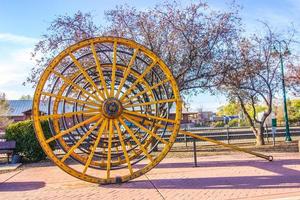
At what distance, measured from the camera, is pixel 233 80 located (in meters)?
17.0

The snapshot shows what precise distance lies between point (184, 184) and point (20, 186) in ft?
13.5

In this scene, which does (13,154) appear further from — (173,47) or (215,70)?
(215,70)

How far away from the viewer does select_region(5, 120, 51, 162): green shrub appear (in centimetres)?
1462

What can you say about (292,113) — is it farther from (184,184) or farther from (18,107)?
(18,107)

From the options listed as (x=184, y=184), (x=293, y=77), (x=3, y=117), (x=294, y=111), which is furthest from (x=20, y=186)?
(x=294, y=111)

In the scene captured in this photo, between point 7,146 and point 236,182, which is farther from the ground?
point 7,146

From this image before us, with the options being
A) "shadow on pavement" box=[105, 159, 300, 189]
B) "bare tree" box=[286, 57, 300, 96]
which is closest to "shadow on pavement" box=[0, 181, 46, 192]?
"shadow on pavement" box=[105, 159, 300, 189]

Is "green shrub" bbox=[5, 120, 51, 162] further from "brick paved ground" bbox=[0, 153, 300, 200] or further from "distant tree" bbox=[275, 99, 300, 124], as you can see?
"distant tree" bbox=[275, 99, 300, 124]

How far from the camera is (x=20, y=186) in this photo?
9430mm

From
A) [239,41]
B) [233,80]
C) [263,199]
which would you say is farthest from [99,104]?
[239,41]

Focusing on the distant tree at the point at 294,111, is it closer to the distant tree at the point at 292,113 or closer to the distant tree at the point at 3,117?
the distant tree at the point at 292,113

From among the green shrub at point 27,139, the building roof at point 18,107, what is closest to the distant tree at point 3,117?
the building roof at point 18,107

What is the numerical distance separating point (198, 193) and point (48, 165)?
294 inches

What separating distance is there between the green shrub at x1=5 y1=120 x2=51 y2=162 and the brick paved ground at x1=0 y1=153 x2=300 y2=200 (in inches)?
98.5
